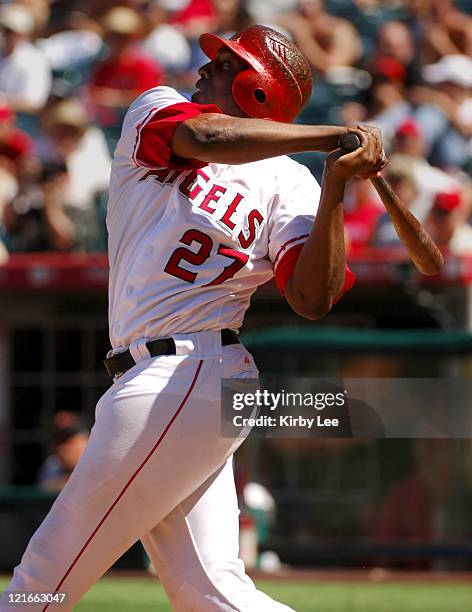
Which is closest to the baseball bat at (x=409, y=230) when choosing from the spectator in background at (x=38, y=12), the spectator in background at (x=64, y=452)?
the spectator in background at (x=64, y=452)

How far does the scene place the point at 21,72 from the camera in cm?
1063

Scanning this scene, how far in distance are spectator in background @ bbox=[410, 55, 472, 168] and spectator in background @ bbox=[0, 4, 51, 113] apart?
117 inches

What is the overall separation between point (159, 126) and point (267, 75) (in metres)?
0.38

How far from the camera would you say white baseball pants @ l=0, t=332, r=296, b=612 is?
2885mm

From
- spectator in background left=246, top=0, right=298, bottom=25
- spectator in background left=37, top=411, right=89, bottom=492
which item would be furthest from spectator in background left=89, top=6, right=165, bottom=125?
spectator in background left=37, top=411, right=89, bottom=492

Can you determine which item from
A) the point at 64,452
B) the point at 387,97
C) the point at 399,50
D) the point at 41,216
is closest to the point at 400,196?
the point at 387,97

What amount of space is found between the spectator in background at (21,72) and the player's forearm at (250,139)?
787 cm

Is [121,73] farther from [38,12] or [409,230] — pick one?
[409,230]

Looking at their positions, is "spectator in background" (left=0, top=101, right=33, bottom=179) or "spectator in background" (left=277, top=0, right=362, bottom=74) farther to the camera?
"spectator in background" (left=277, top=0, right=362, bottom=74)

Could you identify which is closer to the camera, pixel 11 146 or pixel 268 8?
pixel 11 146

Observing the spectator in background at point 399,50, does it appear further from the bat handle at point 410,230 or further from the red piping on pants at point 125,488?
the red piping on pants at point 125,488

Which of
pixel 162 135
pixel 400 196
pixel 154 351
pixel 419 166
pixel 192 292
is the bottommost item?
pixel 400 196

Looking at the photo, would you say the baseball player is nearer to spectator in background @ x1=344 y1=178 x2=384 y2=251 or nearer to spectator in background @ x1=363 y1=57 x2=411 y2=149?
spectator in background @ x1=344 y1=178 x2=384 y2=251

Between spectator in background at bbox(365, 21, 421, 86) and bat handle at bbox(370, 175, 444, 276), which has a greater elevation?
bat handle at bbox(370, 175, 444, 276)
